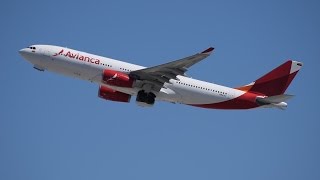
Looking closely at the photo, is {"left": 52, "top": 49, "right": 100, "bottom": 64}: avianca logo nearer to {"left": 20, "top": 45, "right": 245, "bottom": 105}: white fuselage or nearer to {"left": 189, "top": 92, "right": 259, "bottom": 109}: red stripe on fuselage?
{"left": 20, "top": 45, "right": 245, "bottom": 105}: white fuselage

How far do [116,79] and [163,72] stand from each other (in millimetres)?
4373

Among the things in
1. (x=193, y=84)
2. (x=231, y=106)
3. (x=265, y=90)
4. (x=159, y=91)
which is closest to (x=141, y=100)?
(x=159, y=91)

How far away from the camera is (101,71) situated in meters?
53.2

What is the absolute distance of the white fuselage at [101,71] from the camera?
175ft

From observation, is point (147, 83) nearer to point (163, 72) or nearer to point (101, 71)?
point (163, 72)

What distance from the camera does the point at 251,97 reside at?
185 feet

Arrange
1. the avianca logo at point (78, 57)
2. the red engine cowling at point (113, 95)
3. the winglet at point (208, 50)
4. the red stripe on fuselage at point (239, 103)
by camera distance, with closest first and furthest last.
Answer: the winglet at point (208, 50) → the avianca logo at point (78, 57) → the red engine cowling at point (113, 95) → the red stripe on fuselage at point (239, 103)

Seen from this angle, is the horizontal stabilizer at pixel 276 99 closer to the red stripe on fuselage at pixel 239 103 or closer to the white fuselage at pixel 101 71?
the red stripe on fuselage at pixel 239 103

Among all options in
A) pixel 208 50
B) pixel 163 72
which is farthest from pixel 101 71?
pixel 208 50

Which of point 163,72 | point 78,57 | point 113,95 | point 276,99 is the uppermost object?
point 78,57

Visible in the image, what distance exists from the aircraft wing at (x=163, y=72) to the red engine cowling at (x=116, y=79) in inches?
30.4

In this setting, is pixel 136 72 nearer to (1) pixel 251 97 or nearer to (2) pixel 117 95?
(2) pixel 117 95

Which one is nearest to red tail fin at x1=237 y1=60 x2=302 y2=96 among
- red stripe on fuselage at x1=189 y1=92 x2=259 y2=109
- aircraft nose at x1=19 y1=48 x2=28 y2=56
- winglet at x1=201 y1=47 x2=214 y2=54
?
red stripe on fuselage at x1=189 y1=92 x2=259 y2=109

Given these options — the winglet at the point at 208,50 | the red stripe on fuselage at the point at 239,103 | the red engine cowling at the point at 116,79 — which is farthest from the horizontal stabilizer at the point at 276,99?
the red engine cowling at the point at 116,79
